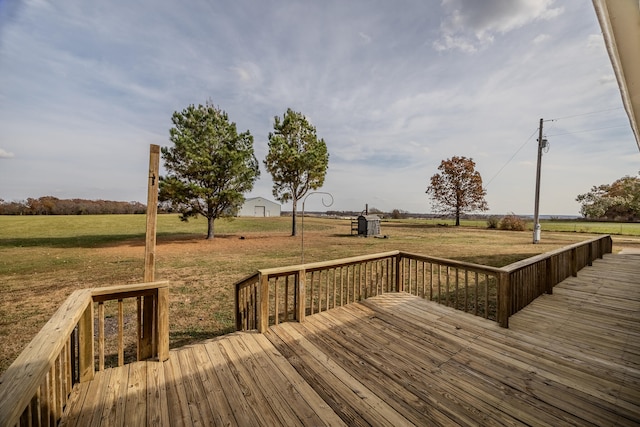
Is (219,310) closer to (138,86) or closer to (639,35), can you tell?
(639,35)

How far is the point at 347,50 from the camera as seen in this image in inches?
345

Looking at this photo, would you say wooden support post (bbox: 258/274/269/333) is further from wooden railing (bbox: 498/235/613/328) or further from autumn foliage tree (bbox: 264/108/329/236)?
autumn foliage tree (bbox: 264/108/329/236)

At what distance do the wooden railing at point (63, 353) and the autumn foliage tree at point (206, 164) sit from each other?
13240 millimetres

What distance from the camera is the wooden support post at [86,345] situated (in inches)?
94.3

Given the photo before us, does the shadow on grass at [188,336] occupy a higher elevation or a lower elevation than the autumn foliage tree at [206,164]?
lower

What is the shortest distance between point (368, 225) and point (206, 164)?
12592 mm

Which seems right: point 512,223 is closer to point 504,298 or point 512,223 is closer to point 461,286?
point 461,286

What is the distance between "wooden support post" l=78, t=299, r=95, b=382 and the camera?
7.86 ft

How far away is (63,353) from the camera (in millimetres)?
2076

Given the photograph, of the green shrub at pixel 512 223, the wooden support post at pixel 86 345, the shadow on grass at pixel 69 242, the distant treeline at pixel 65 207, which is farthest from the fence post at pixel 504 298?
the distant treeline at pixel 65 207

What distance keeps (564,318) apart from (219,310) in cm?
690

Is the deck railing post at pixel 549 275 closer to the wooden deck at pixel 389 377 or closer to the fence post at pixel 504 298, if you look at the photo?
the wooden deck at pixel 389 377

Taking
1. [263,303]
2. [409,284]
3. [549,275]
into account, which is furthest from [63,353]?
[549,275]

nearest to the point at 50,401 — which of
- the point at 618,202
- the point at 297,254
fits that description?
the point at 297,254
